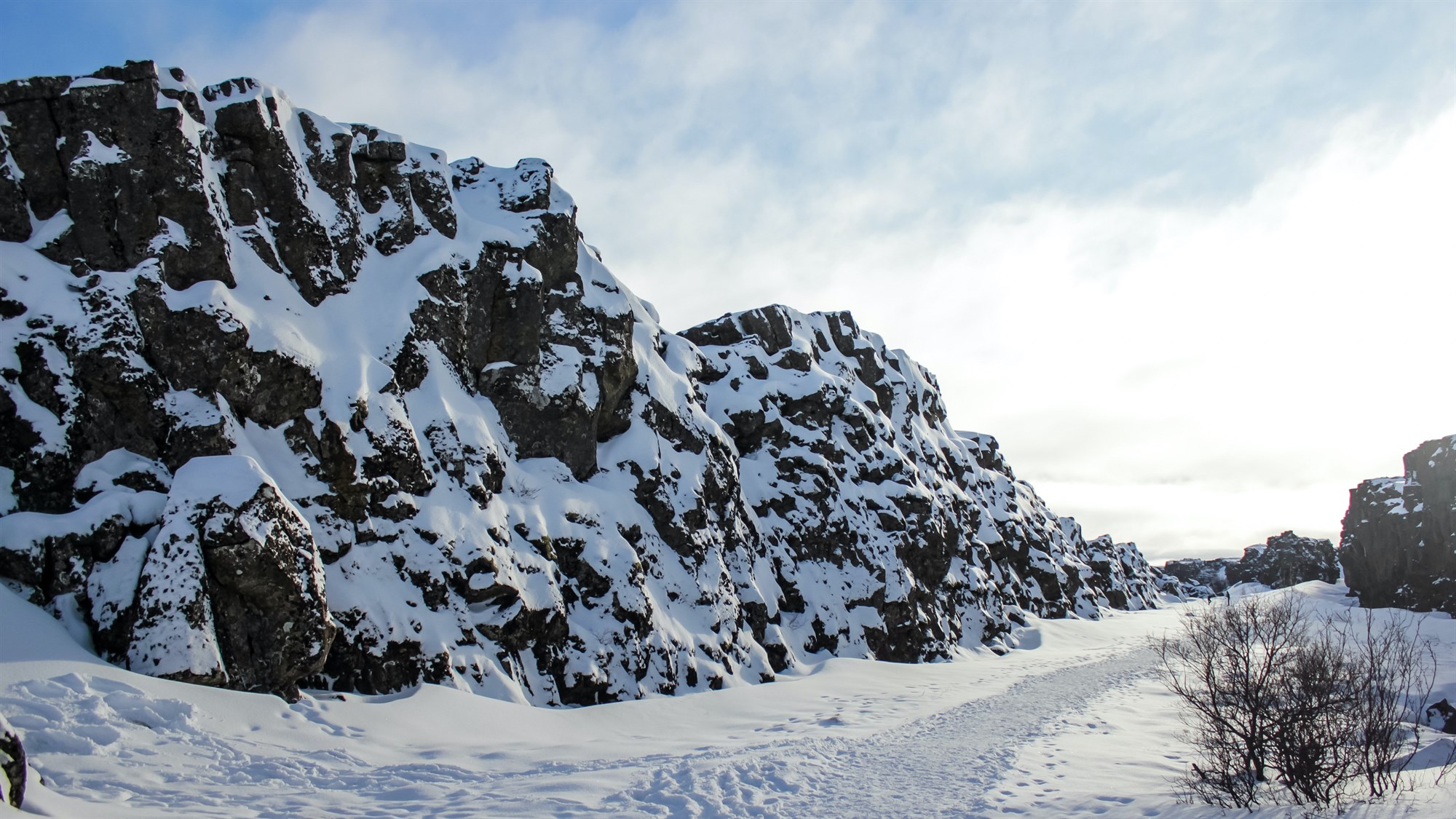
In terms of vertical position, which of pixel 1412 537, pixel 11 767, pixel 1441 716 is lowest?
pixel 1441 716

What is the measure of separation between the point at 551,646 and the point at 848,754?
9.42 meters

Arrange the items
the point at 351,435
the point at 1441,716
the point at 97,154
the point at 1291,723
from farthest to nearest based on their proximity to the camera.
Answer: the point at 1441,716 → the point at 351,435 → the point at 97,154 → the point at 1291,723

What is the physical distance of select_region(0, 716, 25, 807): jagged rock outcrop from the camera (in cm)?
811

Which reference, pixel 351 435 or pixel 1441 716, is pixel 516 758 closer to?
pixel 351 435

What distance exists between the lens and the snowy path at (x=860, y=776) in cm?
1107

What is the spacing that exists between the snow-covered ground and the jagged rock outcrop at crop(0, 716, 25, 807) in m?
0.40

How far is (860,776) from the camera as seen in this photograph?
13234 millimetres

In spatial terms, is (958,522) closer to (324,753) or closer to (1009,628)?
(1009,628)

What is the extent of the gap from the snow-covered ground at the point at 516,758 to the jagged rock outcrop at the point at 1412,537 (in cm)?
8687

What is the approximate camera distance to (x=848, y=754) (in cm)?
1510

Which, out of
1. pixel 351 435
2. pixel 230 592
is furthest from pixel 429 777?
pixel 351 435

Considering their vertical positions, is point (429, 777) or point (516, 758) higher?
point (429, 777)

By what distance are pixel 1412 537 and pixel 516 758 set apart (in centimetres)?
11589

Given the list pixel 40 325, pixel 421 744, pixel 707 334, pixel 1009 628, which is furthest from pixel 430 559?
pixel 1009 628
